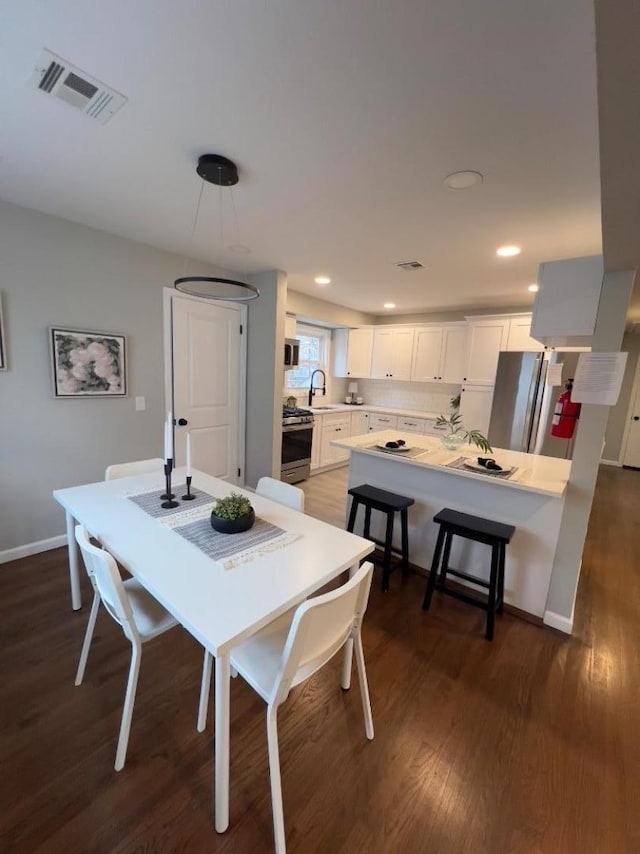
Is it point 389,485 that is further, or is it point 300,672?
point 389,485

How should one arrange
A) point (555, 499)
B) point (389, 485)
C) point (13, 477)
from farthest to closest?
point (389, 485) → point (13, 477) → point (555, 499)

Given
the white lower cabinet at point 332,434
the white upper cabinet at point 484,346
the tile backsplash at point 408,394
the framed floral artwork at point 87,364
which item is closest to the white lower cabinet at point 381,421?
the white lower cabinet at point 332,434

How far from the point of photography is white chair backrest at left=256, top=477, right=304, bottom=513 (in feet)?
6.57

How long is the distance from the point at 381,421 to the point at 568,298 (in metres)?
3.80

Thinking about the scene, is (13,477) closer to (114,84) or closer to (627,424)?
(114,84)

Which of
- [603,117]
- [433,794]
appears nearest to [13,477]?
[433,794]

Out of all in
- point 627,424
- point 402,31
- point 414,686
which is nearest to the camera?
point 402,31

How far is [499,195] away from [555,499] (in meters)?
1.77

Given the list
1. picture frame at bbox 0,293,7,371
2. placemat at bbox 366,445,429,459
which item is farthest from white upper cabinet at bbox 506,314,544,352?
picture frame at bbox 0,293,7,371

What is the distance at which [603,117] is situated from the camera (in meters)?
0.90

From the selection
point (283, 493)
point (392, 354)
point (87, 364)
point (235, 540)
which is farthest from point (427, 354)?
point (235, 540)

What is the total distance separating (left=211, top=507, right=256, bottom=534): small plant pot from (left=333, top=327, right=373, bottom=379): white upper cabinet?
458 centimetres

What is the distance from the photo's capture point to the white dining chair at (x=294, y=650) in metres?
1.06

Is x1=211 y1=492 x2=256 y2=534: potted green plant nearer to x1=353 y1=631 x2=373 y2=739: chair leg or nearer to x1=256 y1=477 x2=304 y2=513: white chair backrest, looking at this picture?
x1=256 y1=477 x2=304 y2=513: white chair backrest
